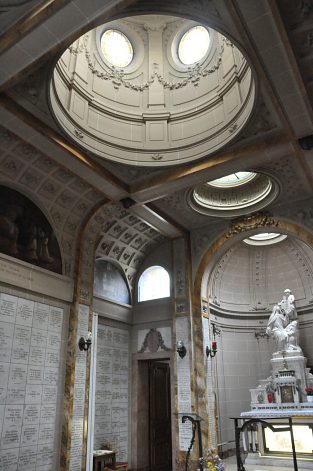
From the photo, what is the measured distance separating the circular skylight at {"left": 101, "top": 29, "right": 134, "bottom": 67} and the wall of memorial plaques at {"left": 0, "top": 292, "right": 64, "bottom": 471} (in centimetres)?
762

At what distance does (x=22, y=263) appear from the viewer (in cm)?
1001

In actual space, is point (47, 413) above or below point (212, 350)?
below

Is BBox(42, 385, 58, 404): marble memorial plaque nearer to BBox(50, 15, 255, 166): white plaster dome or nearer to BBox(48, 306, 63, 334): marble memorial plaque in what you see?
BBox(48, 306, 63, 334): marble memorial plaque

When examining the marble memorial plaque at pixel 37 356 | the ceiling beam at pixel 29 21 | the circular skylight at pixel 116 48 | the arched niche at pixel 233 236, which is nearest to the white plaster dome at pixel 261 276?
the arched niche at pixel 233 236

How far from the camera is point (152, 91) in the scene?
11914 mm

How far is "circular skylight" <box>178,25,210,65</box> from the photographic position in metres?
11.5

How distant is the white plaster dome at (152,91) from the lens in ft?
33.4

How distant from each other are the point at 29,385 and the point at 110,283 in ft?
18.3

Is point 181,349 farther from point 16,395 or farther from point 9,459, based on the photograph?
point 9,459

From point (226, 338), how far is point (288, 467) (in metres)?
5.38

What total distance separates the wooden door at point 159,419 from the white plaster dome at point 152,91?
8.55 metres

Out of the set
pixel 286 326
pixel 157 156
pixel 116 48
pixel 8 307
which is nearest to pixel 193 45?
pixel 116 48

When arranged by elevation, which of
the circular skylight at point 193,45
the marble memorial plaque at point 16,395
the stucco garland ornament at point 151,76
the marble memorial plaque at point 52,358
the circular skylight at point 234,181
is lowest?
the marble memorial plaque at point 16,395

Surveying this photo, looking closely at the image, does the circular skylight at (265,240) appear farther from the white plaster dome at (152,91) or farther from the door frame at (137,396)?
the white plaster dome at (152,91)
